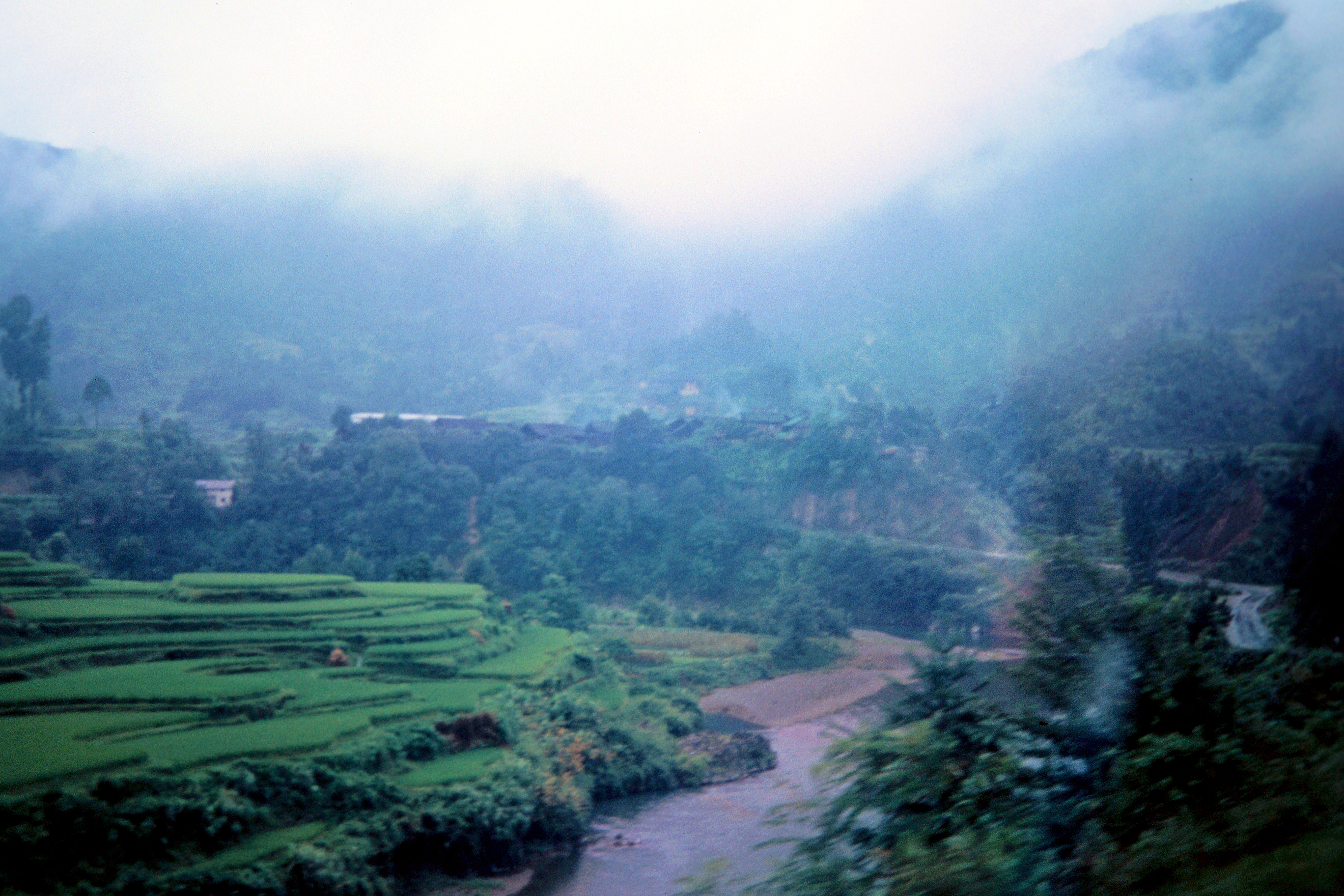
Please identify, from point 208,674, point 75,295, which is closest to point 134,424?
point 75,295

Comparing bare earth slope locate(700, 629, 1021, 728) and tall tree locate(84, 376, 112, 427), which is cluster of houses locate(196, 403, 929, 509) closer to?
tall tree locate(84, 376, 112, 427)

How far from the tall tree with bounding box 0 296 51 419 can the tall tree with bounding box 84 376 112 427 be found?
49cm

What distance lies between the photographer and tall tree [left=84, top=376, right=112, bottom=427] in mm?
10117

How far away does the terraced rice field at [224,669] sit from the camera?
6.21m

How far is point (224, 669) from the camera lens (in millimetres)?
7680

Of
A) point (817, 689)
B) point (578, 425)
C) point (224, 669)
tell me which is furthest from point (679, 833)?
point (578, 425)

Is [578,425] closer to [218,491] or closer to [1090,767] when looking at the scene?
[218,491]

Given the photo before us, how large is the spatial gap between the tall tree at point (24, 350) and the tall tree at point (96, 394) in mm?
489

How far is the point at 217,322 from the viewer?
12.3 m

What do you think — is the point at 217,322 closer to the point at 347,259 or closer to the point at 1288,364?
the point at 347,259

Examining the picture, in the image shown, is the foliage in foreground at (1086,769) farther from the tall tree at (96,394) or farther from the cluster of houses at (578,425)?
the tall tree at (96,394)

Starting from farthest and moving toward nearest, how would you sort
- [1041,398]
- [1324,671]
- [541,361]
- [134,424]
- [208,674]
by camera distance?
[541,361] → [134,424] → [1041,398] → [208,674] → [1324,671]

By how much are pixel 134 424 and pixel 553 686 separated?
588cm

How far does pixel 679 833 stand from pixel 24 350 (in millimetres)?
8585
